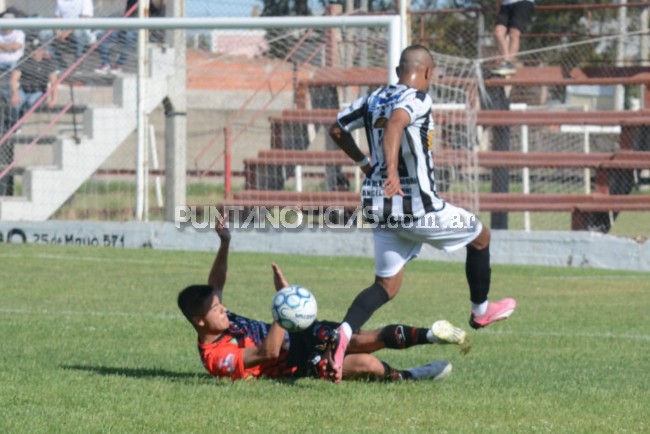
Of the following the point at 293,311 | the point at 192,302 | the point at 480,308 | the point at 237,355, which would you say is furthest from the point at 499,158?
the point at 293,311

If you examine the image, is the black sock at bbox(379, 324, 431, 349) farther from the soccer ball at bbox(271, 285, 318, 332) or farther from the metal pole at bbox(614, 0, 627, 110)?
the metal pole at bbox(614, 0, 627, 110)

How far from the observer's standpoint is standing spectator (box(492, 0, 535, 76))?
22422mm

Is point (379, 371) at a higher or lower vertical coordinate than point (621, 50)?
lower

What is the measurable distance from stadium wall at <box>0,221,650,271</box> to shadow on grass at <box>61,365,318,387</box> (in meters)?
10.6

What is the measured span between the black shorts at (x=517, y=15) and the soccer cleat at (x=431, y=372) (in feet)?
47.9

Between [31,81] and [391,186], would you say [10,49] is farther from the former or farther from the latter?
[391,186]

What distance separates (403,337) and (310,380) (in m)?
0.63

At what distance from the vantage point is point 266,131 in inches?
1062

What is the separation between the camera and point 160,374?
8.79 m

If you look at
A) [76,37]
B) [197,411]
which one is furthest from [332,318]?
[76,37]

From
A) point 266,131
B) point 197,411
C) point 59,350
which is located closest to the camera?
point 197,411

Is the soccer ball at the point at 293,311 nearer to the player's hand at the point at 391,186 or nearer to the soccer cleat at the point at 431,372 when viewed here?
the player's hand at the point at 391,186

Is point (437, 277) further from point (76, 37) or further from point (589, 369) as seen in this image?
point (76, 37)

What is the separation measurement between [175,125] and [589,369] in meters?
13.5
